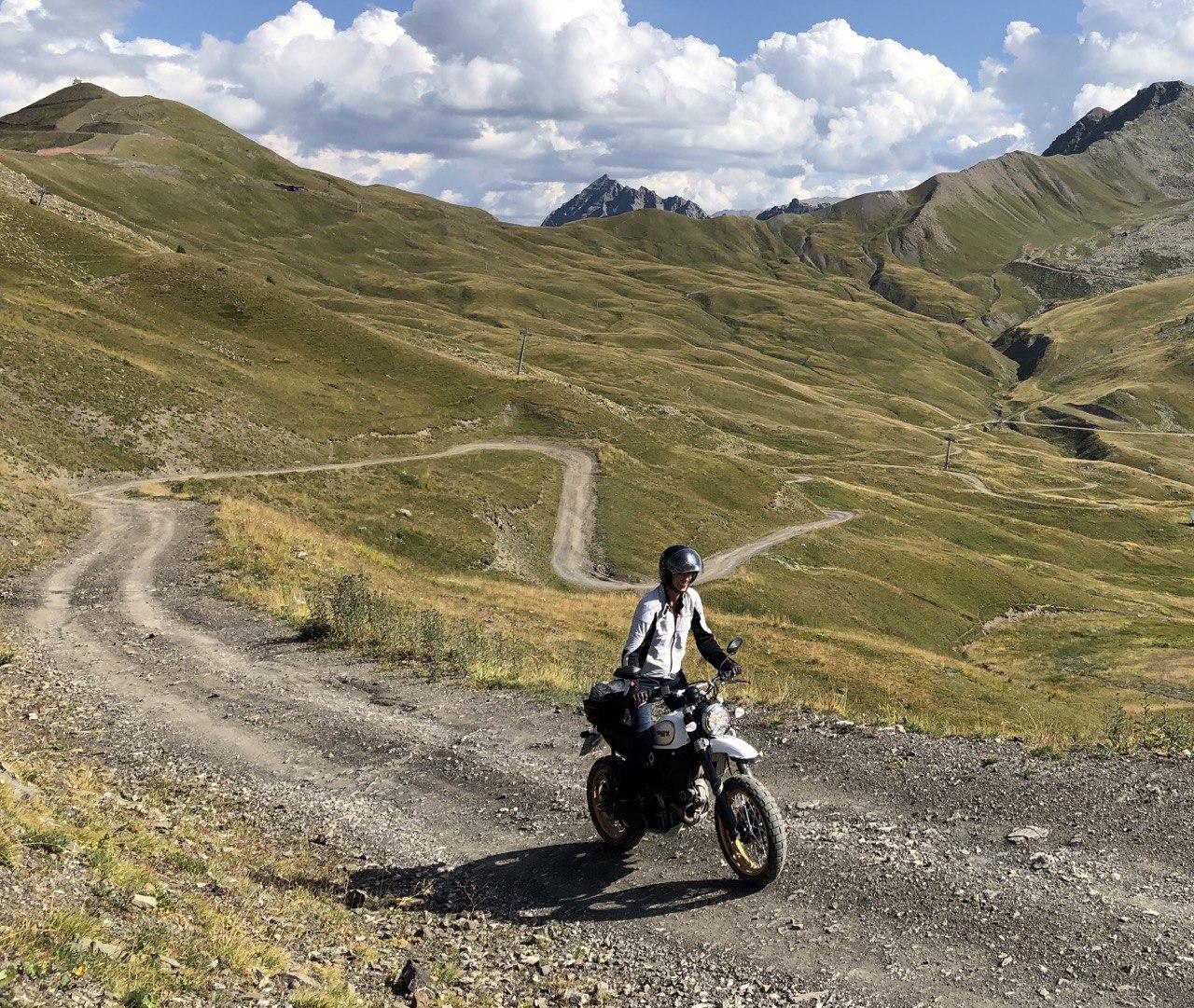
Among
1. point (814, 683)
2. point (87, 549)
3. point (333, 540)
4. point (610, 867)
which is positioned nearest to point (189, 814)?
point (610, 867)

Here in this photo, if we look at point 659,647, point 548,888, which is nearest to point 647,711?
point 659,647

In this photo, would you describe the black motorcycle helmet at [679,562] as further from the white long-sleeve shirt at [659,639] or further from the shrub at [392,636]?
the shrub at [392,636]

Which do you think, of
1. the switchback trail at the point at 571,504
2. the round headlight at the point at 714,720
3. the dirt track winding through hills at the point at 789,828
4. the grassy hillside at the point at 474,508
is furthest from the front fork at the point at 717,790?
the switchback trail at the point at 571,504

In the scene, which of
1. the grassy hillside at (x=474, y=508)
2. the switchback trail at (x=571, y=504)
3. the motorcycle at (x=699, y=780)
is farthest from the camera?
the switchback trail at (x=571, y=504)

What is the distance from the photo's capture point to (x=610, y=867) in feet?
39.2

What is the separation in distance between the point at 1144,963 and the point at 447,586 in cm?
4404

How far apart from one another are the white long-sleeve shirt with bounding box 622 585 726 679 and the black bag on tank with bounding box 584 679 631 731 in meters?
0.32

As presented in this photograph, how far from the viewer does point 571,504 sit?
283ft

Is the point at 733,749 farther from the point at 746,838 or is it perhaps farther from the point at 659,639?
the point at 659,639

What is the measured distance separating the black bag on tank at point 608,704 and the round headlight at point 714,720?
41.2 inches

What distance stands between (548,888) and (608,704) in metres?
2.44

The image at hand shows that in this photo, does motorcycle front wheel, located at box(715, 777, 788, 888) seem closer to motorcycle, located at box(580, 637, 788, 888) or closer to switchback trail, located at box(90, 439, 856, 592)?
motorcycle, located at box(580, 637, 788, 888)

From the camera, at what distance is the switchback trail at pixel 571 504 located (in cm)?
6575

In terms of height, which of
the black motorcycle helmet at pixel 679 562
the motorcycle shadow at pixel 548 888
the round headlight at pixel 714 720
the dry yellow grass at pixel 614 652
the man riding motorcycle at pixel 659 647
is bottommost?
the dry yellow grass at pixel 614 652
